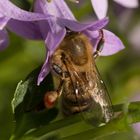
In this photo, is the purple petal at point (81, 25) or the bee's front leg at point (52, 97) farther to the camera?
the bee's front leg at point (52, 97)

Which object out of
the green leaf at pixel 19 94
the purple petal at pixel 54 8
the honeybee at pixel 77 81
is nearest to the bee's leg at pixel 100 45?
the honeybee at pixel 77 81

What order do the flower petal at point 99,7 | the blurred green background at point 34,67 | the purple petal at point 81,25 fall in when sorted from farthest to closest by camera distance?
the blurred green background at point 34,67 < the flower petal at point 99,7 < the purple petal at point 81,25

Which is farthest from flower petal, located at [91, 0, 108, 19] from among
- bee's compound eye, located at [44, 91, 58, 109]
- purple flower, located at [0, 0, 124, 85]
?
bee's compound eye, located at [44, 91, 58, 109]

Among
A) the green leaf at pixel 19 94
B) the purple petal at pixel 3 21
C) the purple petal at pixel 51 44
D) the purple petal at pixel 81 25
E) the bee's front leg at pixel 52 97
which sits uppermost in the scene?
the purple petal at pixel 3 21

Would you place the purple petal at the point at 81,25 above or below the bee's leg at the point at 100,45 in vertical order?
above

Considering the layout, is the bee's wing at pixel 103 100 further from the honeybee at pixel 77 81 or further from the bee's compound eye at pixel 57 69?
the bee's compound eye at pixel 57 69

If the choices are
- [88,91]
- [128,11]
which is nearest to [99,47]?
[88,91]

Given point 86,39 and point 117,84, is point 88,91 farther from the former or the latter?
point 117,84

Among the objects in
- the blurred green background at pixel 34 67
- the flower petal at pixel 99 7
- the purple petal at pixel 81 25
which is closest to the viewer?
the purple petal at pixel 81 25
